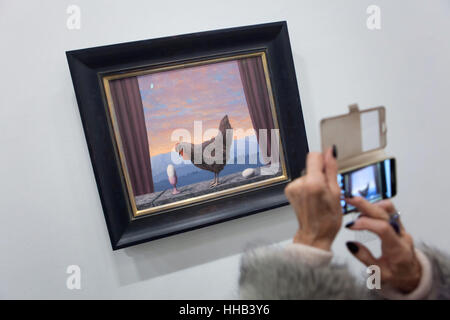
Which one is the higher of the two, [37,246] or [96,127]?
[96,127]

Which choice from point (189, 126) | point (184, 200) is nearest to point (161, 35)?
point (189, 126)

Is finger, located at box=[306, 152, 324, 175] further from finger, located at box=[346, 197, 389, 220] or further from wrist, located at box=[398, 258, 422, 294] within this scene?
wrist, located at box=[398, 258, 422, 294]

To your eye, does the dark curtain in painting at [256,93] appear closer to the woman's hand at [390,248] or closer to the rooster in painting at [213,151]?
the rooster in painting at [213,151]

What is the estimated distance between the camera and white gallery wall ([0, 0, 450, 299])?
33.2 inches

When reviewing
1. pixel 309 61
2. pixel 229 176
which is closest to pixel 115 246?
pixel 229 176

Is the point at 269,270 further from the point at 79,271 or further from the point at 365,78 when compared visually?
the point at 365,78

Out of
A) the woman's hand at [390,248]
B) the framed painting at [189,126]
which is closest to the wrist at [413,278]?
the woman's hand at [390,248]

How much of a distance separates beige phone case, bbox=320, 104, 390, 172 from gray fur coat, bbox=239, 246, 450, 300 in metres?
0.17

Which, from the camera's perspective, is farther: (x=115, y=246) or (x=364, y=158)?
(x=115, y=246)

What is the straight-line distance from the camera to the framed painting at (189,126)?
845mm

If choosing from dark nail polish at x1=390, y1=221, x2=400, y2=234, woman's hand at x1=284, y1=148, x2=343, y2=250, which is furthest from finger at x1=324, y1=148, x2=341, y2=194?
dark nail polish at x1=390, y1=221, x2=400, y2=234

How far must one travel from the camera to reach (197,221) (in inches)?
35.9

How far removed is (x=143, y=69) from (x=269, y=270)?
0.65 metres

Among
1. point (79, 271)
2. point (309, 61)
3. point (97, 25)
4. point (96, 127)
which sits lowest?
point (79, 271)
